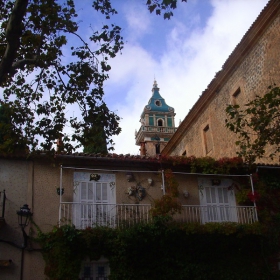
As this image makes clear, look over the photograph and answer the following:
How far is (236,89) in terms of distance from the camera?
2089 cm

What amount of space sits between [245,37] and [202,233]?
10.4 meters

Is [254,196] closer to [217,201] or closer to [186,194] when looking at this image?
[217,201]

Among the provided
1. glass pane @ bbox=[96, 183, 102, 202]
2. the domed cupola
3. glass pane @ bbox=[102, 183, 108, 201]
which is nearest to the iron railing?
glass pane @ bbox=[96, 183, 102, 202]

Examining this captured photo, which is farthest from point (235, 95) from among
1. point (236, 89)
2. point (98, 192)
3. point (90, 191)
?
point (90, 191)

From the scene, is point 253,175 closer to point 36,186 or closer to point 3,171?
point 36,186

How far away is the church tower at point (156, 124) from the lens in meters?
53.2

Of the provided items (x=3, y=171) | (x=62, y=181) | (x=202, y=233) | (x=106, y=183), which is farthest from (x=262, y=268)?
(x=3, y=171)

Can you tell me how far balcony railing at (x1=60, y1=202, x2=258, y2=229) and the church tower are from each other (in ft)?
120

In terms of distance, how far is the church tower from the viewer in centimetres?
5322

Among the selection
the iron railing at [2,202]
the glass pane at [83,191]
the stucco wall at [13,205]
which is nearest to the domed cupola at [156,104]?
the glass pane at [83,191]

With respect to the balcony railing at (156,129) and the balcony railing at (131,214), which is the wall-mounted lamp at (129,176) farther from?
the balcony railing at (156,129)

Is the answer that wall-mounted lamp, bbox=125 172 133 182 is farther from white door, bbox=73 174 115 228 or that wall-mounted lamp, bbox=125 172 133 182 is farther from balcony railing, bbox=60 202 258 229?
balcony railing, bbox=60 202 258 229

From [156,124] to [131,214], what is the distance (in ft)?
136

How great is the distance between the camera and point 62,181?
46.4ft
